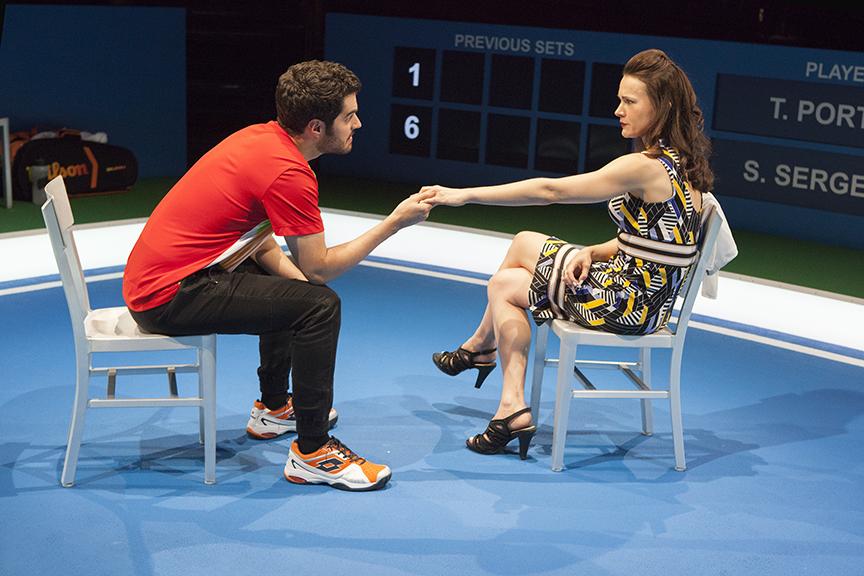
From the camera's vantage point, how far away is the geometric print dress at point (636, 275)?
3746 mm

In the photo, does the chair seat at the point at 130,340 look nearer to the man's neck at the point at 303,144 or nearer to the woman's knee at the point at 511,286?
the man's neck at the point at 303,144

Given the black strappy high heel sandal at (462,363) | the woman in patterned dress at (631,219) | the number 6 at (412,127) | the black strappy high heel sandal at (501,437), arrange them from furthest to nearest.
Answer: the number 6 at (412,127) → the black strappy high heel sandal at (462,363) → the black strappy high heel sandal at (501,437) → the woman in patterned dress at (631,219)

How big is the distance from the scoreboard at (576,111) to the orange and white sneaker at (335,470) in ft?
15.6

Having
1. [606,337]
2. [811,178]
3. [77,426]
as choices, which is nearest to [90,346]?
[77,426]

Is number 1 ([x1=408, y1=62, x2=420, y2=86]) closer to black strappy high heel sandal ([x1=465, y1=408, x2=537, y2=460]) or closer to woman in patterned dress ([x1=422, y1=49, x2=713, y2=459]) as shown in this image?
woman in patterned dress ([x1=422, y1=49, x2=713, y2=459])

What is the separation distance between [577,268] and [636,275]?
21cm

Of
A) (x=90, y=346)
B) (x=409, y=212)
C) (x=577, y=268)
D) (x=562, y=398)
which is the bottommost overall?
→ (x=562, y=398)

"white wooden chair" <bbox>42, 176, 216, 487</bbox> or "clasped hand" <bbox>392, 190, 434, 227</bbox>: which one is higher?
"clasped hand" <bbox>392, 190, 434, 227</bbox>

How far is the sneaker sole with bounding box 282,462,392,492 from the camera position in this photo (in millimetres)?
3672

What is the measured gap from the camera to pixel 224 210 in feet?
11.6

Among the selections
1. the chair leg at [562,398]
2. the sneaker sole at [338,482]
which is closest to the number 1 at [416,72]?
the chair leg at [562,398]

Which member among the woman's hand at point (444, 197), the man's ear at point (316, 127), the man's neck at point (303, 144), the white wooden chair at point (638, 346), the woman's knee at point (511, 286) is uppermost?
the man's ear at point (316, 127)

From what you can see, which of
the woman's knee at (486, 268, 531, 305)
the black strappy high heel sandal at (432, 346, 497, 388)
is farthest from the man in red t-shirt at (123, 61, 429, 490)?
the black strappy high heel sandal at (432, 346, 497, 388)

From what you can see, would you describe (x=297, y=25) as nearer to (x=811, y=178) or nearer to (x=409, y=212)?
(x=811, y=178)
